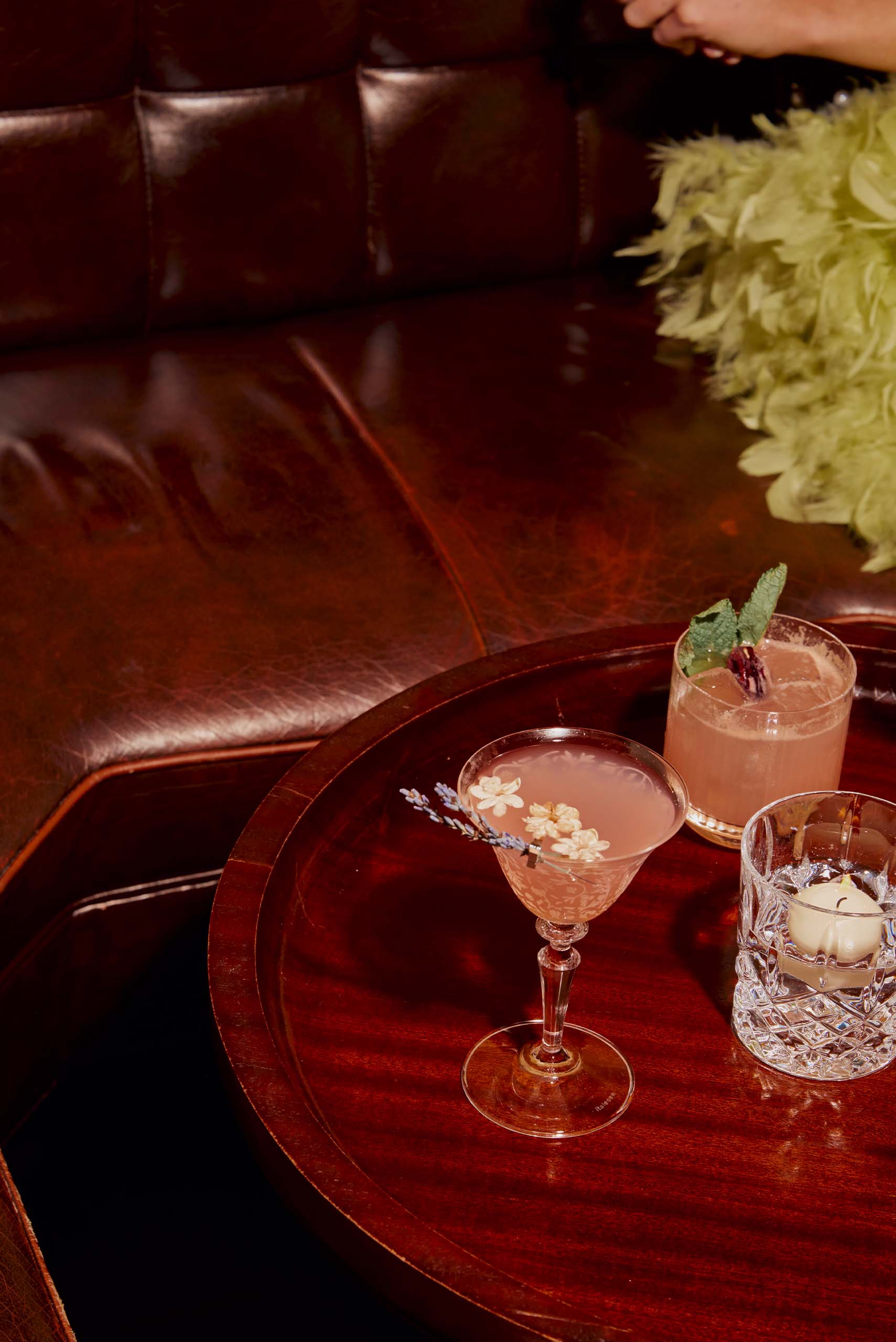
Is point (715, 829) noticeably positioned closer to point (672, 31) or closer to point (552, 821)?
point (552, 821)

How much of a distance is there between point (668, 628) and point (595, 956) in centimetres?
38

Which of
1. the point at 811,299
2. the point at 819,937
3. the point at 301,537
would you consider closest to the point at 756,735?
the point at 819,937

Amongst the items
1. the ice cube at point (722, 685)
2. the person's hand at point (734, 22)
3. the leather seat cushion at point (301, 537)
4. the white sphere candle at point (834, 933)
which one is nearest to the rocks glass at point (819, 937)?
the white sphere candle at point (834, 933)

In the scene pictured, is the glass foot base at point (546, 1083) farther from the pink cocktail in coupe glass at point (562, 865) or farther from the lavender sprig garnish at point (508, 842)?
the lavender sprig garnish at point (508, 842)

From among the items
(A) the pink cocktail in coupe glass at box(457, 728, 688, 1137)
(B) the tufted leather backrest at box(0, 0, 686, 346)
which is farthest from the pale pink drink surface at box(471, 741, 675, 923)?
(B) the tufted leather backrest at box(0, 0, 686, 346)

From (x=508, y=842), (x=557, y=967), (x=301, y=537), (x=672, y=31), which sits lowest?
(x=301, y=537)

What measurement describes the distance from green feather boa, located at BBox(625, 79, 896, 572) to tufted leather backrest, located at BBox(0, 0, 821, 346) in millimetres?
217

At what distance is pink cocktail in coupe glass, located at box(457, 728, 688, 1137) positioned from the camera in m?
0.78

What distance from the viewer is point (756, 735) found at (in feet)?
3.15

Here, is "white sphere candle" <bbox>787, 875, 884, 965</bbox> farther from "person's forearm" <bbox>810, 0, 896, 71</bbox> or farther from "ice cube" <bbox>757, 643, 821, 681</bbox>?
"person's forearm" <bbox>810, 0, 896, 71</bbox>

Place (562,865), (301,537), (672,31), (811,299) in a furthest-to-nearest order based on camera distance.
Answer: (672,31) < (811,299) < (301,537) < (562,865)

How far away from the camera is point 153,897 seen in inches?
55.4

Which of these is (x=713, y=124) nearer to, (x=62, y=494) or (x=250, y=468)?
(x=250, y=468)

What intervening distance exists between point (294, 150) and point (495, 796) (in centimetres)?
133
